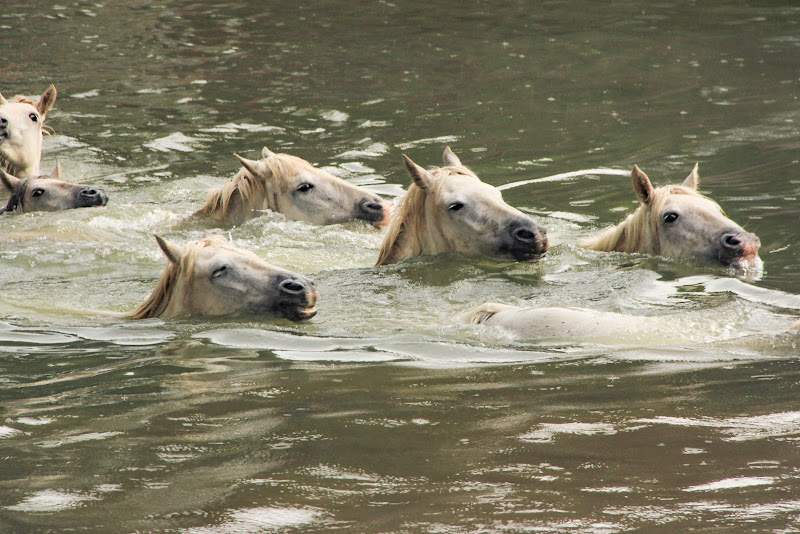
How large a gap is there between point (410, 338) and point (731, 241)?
296cm

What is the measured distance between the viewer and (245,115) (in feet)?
55.2

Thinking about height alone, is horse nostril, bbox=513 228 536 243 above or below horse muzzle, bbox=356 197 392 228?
above

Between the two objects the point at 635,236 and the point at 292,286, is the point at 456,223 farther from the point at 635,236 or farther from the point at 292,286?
the point at 292,286

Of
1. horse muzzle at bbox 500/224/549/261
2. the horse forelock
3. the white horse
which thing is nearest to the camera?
the white horse

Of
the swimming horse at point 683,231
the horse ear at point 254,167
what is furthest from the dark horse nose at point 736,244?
the horse ear at point 254,167

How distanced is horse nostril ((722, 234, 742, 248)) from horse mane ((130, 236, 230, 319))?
12.1 ft

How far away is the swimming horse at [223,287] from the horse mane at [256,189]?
340cm

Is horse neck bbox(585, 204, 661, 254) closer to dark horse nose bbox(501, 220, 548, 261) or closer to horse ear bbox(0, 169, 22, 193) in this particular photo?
dark horse nose bbox(501, 220, 548, 261)

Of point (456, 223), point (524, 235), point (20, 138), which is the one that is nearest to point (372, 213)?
point (456, 223)

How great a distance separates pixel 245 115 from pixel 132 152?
2.33 m

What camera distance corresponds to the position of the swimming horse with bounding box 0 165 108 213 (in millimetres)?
11680

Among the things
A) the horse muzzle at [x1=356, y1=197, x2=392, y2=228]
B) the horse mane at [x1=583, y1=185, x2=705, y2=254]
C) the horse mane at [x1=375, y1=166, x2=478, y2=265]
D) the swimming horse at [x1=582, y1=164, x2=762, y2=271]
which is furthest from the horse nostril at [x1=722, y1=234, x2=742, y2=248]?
the horse muzzle at [x1=356, y1=197, x2=392, y2=228]

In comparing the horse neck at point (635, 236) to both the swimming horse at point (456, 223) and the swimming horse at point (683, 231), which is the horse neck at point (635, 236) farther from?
the swimming horse at point (456, 223)

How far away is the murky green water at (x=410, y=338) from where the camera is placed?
Answer: 3.52 meters
